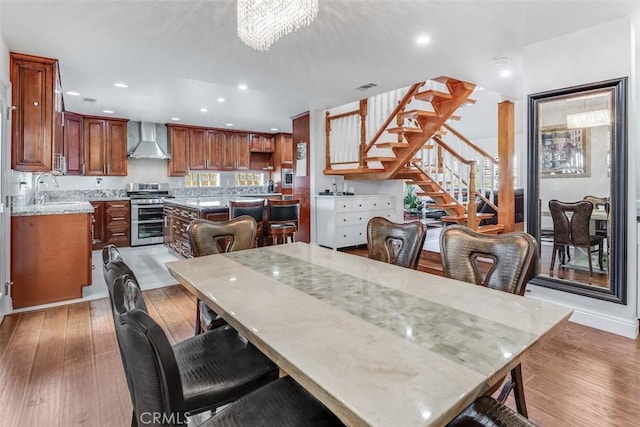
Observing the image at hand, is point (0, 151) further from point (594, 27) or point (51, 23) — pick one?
point (594, 27)

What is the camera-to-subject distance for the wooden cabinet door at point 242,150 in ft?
26.4

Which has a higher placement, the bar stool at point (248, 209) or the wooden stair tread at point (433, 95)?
the wooden stair tread at point (433, 95)

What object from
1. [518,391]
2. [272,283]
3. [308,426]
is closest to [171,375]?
[308,426]

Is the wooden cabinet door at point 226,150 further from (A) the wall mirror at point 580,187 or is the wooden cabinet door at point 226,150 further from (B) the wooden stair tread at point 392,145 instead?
(A) the wall mirror at point 580,187

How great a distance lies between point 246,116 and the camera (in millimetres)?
6539

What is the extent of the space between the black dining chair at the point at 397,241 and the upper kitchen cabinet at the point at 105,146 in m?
6.17

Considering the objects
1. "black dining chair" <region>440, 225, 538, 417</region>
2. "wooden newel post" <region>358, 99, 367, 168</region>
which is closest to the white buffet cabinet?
"wooden newel post" <region>358, 99, 367, 168</region>

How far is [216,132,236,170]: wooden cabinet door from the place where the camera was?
7828 mm

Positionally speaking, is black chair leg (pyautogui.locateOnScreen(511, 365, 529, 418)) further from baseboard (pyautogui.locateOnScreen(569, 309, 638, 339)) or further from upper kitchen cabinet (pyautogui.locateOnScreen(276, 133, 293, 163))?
upper kitchen cabinet (pyautogui.locateOnScreen(276, 133, 293, 163))

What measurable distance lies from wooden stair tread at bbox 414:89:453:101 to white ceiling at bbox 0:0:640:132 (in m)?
0.60

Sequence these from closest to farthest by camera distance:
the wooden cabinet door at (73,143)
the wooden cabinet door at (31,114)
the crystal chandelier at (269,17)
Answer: the crystal chandelier at (269,17) < the wooden cabinet door at (31,114) < the wooden cabinet door at (73,143)

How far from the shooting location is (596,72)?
276cm

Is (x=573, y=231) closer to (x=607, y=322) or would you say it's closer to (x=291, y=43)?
(x=607, y=322)

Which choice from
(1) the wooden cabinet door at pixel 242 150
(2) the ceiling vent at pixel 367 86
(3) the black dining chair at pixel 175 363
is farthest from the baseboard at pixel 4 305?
(1) the wooden cabinet door at pixel 242 150
